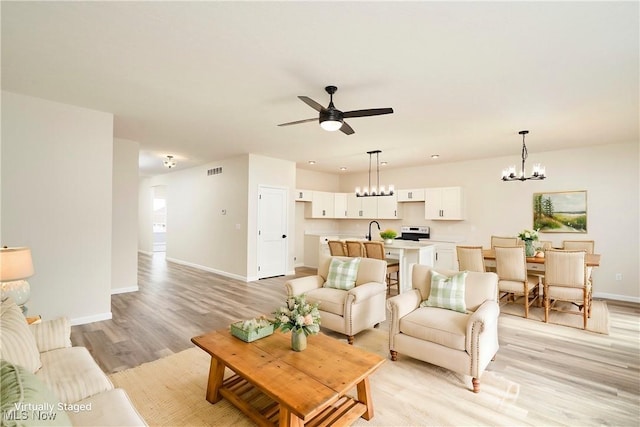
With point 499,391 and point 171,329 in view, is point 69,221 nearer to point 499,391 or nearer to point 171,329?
point 171,329

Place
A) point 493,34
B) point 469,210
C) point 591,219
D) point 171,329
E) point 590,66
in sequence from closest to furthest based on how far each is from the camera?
point 493,34, point 590,66, point 171,329, point 591,219, point 469,210

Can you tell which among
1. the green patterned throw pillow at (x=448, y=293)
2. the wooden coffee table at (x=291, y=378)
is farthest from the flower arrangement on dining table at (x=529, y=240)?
the wooden coffee table at (x=291, y=378)

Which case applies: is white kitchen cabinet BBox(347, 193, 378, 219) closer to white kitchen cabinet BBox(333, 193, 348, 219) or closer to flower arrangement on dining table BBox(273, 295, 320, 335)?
white kitchen cabinet BBox(333, 193, 348, 219)

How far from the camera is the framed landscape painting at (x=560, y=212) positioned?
585 centimetres

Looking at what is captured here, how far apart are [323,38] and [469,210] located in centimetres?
607

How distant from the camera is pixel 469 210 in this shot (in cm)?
→ 718

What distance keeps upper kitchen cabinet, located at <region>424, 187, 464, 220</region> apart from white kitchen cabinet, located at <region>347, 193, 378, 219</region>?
1456 millimetres

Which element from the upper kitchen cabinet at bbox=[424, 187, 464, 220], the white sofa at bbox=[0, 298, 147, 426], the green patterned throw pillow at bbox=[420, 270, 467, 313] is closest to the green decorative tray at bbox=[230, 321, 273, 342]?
the white sofa at bbox=[0, 298, 147, 426]

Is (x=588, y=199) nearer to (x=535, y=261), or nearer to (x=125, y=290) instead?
(x=535, y=261)

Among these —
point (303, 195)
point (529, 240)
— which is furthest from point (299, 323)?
point (303, 195)

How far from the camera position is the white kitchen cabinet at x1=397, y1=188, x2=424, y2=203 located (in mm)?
7664

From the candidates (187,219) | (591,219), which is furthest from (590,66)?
(187,219)

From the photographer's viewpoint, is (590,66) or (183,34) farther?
(590,66)

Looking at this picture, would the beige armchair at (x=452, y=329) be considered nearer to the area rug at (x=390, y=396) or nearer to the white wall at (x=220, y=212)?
the area rug at (x=390, y=396)
